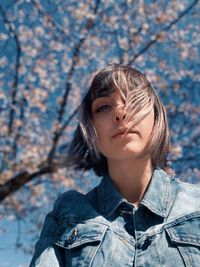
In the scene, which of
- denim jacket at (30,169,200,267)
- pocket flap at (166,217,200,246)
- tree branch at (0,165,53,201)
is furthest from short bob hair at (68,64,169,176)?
tree branch at (0,165,53,201)

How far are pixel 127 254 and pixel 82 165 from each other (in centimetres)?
43

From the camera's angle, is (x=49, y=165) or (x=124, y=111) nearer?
(x=124, y=111)

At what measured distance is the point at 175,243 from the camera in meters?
1.10

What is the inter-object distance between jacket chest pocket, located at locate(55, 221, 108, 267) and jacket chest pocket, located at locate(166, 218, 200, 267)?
20 centimetres

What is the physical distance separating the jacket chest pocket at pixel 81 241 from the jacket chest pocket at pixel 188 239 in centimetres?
20

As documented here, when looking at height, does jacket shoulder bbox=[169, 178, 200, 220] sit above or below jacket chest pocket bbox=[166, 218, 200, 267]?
above

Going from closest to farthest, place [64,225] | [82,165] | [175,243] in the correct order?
[175,243] < [64,225] < [82,165]

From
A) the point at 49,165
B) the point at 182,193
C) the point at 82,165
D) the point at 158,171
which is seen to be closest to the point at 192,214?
the point at 182,193

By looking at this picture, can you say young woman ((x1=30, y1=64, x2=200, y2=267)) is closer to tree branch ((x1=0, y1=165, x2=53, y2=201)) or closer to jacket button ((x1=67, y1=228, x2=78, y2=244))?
jacket button ((x1=67, y1=228, x2=78, y2=244))

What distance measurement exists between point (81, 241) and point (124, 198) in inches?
7.7

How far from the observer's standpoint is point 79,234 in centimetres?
116

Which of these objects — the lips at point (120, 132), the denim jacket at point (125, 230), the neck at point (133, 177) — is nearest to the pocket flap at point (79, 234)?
the denim jacket at point (125, 230)

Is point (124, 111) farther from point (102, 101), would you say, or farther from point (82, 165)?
point (82, 165)

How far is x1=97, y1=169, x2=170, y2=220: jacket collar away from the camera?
3.87ft
